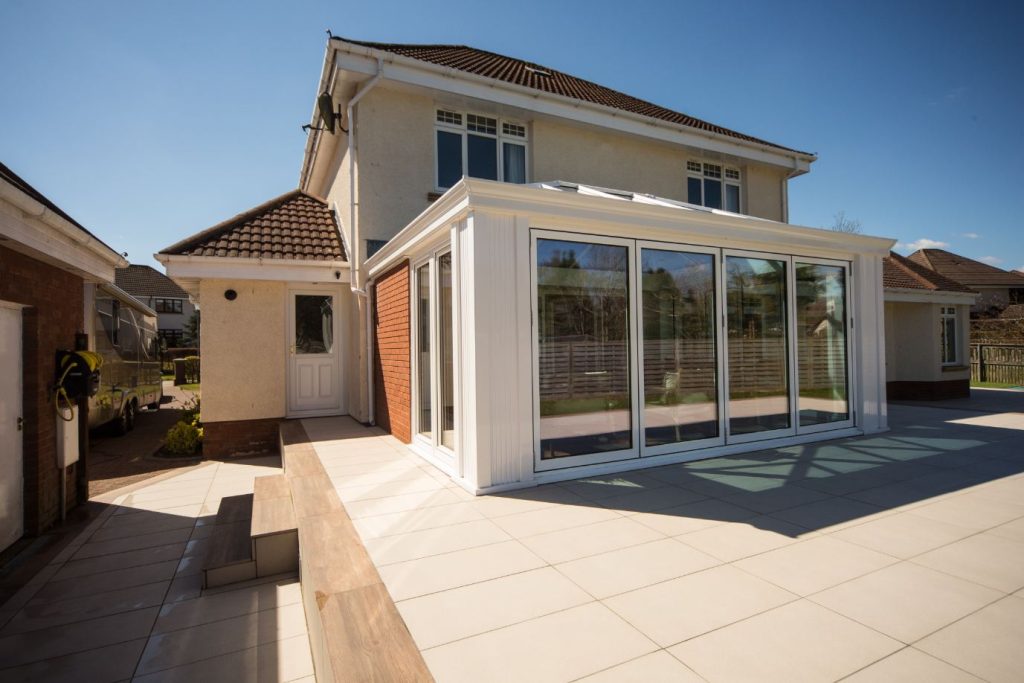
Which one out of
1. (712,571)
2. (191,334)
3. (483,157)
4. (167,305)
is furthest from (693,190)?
(167,305)

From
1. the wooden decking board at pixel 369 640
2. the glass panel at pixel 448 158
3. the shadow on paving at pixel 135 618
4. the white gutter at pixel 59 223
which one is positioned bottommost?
the shadow on paving at pixel 135 618

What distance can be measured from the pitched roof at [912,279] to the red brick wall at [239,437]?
14322 mm

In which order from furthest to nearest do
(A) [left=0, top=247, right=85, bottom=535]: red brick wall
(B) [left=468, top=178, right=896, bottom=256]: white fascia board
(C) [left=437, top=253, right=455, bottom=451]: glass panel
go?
(C) [left=437, top=253, right=455, bottom=451]: glass panel → (A) [left=0, top=247, right=85, bottom=535]: red brick wall → (B) [left=468, top=178, right=896, bottom=256]: white fascia board

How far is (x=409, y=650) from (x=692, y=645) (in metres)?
1.26

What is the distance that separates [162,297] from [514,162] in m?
39.8

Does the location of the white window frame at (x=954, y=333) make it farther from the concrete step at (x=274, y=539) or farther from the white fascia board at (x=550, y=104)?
the concrete step at (x=274, y=539)

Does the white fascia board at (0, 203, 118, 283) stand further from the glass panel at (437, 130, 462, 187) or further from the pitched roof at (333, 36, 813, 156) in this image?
the pitched roof at (333, 36, 813, 156)

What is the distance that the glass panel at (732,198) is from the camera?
11680 millimetres

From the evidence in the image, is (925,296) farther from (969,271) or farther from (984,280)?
(984,280)

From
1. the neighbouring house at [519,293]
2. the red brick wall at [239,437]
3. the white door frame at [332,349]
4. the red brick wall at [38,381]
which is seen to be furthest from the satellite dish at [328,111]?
the red brick wall at [239,437]

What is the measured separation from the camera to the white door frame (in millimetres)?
8781

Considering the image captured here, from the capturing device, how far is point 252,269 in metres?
7.99

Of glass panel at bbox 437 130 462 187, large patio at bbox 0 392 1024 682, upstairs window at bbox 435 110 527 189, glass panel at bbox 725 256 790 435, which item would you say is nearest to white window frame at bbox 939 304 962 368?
large patio at bbox 0 392 1024 682

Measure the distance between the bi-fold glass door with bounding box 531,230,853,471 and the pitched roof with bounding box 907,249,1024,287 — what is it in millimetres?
27570
